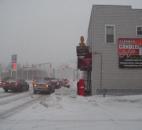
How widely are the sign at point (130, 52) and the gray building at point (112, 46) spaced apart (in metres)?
0.24

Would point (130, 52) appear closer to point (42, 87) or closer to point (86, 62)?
point (86, 62)

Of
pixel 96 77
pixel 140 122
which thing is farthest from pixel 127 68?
pixel 140 122

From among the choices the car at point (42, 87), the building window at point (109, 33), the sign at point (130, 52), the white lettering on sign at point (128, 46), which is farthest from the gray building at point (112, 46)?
the car at point (42, 87)

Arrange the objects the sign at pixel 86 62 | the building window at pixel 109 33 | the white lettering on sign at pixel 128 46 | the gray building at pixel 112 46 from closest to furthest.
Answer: the gray building at pixel 112 46
the white lettering on sign at pixel 128 46
the building window at pixel 109 33
the sign at pixel 86 62

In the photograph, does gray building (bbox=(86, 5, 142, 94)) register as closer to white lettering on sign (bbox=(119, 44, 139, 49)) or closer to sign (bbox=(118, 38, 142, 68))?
sign (bbox=(118, 38, 142, 68))

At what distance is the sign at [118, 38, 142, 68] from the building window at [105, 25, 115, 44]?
72 centimetres

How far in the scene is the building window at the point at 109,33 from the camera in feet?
87.8

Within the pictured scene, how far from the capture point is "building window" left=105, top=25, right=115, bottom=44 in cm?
2677

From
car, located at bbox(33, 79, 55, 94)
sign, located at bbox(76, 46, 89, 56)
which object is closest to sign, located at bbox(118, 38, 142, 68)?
sign, located at bbox(76, 46, 89, 56)

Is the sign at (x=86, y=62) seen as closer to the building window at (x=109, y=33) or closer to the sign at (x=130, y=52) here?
the building window at (x=109, y=33)

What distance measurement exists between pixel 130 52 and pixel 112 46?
1624 millimetres

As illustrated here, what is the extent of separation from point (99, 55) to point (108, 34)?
201 cm

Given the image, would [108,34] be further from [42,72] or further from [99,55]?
[42,72]

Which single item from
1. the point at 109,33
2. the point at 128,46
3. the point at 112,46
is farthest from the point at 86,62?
the point at 128,46
